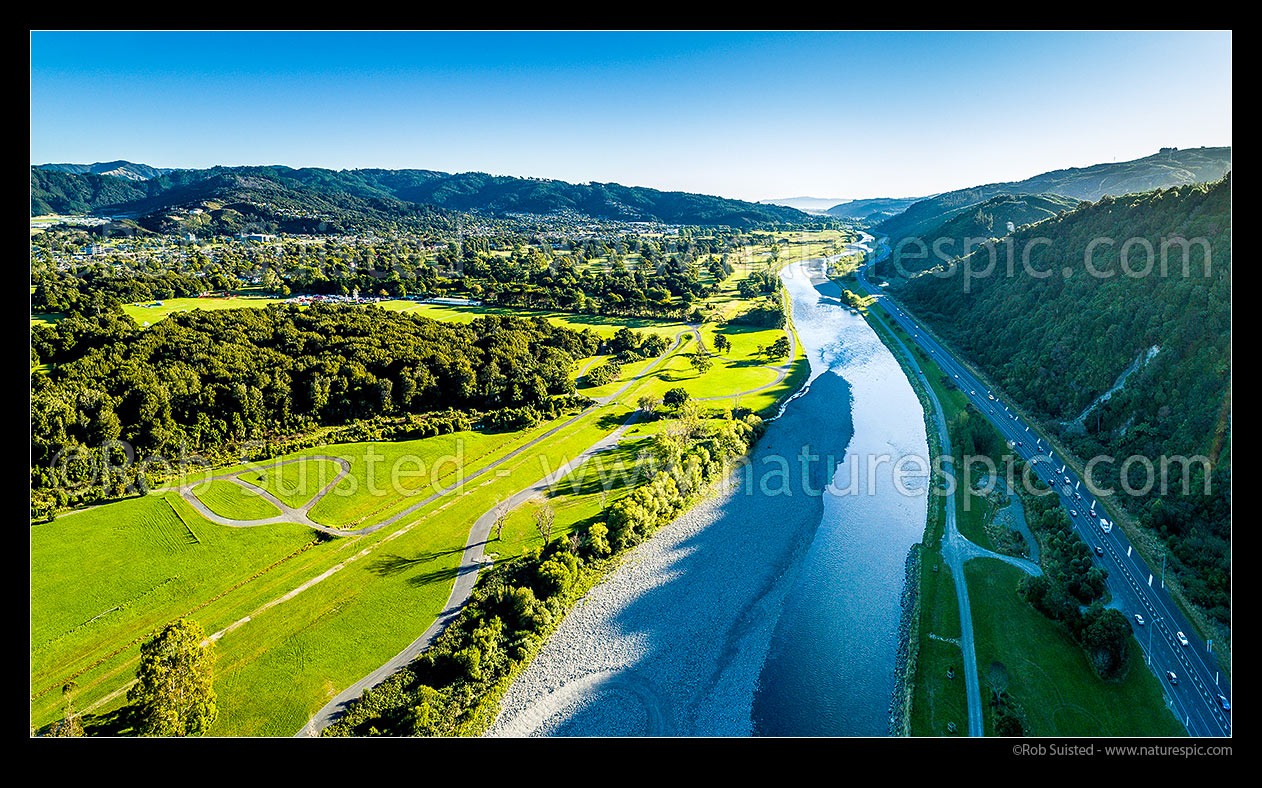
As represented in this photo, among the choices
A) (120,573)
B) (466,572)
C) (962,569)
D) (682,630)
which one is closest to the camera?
(682,630)

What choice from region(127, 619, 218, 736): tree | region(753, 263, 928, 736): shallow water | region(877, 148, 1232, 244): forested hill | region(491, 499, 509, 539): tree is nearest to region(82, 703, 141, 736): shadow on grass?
region(127, 619, 218, 736): tree

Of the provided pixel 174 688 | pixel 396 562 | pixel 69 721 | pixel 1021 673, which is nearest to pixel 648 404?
pixel 396 562

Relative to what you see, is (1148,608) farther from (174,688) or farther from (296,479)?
(296,479)

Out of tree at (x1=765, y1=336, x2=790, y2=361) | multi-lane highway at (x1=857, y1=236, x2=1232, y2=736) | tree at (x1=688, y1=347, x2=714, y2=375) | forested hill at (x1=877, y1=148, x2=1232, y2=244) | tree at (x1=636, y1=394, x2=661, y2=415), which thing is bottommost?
multi-lane highway at (x1=857, y1=236, x2=1232, y2=736)

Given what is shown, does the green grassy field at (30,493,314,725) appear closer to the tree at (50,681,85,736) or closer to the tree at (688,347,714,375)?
the tree at (50,681,85,736)

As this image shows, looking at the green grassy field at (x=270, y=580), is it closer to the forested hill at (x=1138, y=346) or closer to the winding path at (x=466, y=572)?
the winding path at (x=466, y=572)
